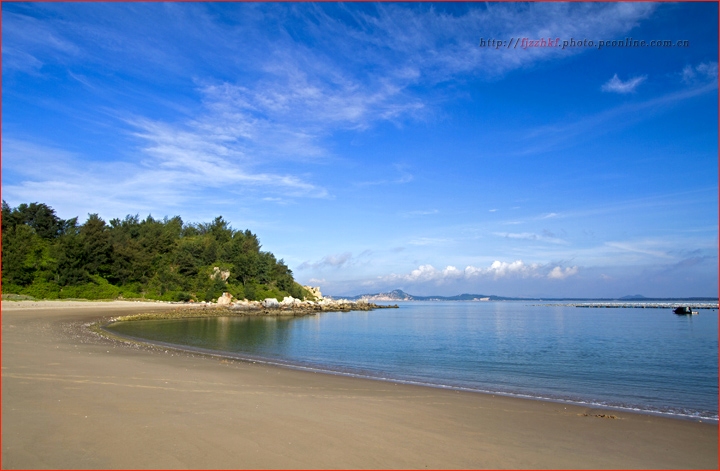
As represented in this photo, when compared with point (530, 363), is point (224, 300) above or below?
above

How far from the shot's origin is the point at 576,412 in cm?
1055

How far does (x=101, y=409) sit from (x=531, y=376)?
14709 millimetres

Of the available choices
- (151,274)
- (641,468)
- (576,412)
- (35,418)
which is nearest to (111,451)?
(35,418)

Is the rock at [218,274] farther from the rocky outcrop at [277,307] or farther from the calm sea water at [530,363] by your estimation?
the calm sea water at [530,363]

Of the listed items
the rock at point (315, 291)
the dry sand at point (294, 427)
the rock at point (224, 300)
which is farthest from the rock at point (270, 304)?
the dry sand at point (294, 427)

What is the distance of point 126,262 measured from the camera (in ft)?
221

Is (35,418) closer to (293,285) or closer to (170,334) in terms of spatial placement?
(170,334)

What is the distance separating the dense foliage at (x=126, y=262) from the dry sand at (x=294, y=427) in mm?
55663

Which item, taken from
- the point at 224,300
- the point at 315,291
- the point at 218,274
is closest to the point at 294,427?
the point at 224,300

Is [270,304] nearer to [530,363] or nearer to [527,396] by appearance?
[530,363]

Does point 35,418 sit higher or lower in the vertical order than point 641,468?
higher

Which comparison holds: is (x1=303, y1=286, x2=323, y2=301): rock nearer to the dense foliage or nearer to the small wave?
the dense foliage

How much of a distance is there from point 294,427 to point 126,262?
228 ft

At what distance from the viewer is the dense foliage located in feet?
193
